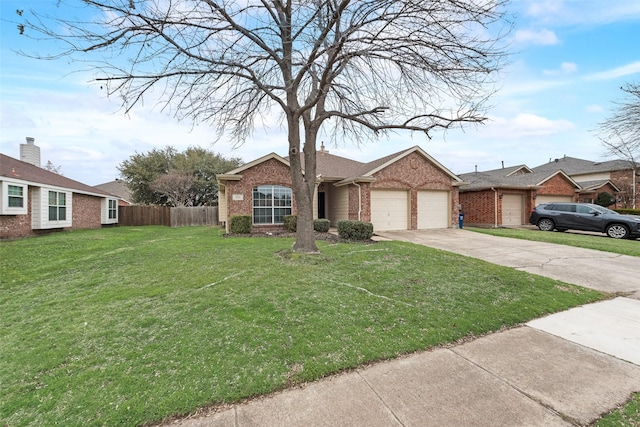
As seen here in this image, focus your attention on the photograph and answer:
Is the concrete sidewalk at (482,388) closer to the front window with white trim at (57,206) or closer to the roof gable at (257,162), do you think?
the roof gable at (257,162)

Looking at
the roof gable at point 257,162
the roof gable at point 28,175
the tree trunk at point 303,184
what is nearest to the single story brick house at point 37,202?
the roof gable at point 28,175

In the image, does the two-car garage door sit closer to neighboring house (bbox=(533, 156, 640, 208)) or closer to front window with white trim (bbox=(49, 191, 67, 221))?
neighboring house (bbox=(533, 156, 640, 208))

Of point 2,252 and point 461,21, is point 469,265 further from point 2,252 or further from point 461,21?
point 2,252

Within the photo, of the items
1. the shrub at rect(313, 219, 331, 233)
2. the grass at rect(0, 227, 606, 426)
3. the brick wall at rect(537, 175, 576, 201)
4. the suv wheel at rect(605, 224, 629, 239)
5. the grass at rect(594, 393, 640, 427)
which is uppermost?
the brick wall at rect(537, 175, 576, 201)

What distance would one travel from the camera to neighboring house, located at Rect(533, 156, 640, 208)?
841 inches

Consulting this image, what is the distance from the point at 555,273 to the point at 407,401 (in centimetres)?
623

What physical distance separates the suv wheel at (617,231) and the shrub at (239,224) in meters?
16.6

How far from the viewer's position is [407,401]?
2279 mm

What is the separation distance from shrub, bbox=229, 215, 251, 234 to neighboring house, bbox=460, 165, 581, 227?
42.9 feet

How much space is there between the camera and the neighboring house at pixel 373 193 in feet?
44.7

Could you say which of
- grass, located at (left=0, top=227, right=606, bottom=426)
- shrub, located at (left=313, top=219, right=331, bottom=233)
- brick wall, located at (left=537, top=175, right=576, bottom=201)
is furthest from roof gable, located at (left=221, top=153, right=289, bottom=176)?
brick wall, located at (left=537, top=175, right=576, bottom=201)

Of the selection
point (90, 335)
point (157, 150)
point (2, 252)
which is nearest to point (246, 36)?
point (90, 335)

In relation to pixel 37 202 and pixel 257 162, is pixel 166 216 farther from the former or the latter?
pixel 257 162

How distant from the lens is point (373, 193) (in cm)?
1416
